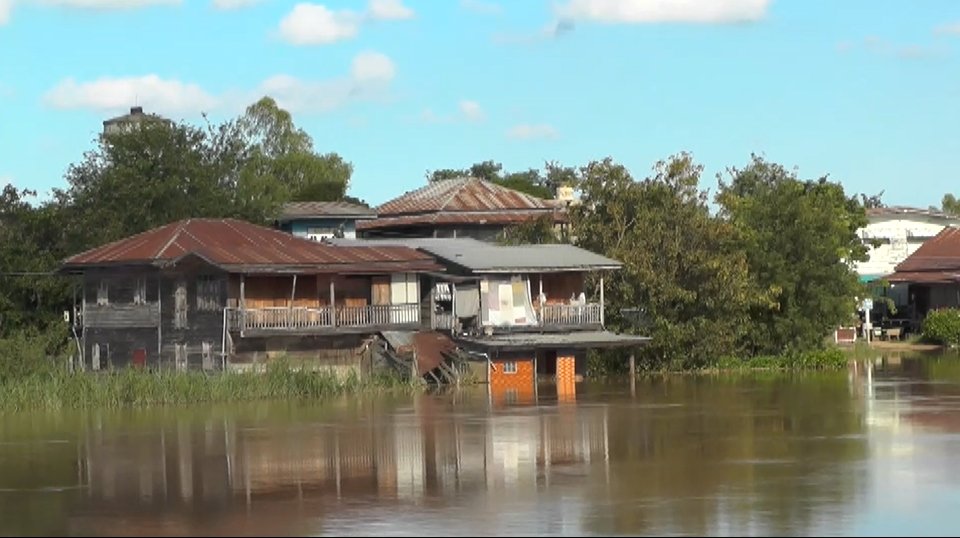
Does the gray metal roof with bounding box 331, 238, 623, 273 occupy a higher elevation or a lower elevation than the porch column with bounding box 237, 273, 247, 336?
higher

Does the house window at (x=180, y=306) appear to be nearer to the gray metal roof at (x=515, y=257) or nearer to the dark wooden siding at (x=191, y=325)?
the dark wooden siding at (x=191, y=325)

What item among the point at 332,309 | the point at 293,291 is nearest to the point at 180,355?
the point at 293,291

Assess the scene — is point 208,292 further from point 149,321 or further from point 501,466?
point 501,466

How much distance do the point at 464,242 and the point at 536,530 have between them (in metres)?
40.5

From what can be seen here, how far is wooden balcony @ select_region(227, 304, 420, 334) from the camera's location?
53500 millimetres

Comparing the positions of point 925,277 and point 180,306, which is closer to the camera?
point 180,306

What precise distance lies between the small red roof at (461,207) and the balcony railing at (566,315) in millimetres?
18373

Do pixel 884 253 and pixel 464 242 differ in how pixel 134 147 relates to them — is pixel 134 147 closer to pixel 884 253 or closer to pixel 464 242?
pixel 464 242

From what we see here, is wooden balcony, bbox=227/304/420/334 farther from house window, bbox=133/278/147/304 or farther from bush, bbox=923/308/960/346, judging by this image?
bush, bbox=923/308/960/346

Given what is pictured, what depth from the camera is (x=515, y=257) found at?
193 feet

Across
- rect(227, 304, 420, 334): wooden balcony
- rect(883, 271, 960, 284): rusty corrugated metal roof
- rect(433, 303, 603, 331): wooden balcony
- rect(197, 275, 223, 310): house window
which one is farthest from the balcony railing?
rect(883, 271, 960, 284): rusty corrugated metal roof

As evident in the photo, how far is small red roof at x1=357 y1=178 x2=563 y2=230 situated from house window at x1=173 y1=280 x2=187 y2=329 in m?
22.7

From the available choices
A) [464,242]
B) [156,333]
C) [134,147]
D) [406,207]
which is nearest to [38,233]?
[134,147]

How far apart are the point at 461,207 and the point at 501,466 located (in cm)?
4633
